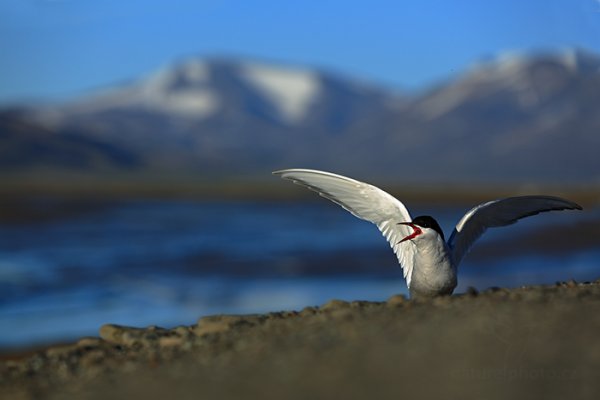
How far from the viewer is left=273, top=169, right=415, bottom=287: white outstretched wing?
10.1 m

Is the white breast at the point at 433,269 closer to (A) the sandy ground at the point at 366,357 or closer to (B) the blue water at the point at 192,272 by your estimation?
(A) the sandy ground at the point at 366,357

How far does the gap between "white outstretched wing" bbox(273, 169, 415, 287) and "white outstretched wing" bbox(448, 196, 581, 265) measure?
1.49 ft

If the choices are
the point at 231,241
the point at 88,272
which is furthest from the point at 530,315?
the point at 231,241

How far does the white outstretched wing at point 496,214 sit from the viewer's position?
10062mm

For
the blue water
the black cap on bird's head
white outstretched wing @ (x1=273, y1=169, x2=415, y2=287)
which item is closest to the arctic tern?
white outstretched wing @ (x1=273, y1=169, x2=415, y2=287)

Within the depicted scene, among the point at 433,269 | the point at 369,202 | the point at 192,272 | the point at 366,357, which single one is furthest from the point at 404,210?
the point at 192,272

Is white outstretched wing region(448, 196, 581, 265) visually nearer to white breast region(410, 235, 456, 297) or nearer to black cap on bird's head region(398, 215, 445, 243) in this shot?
white breast region(410, 235, 456, 297)

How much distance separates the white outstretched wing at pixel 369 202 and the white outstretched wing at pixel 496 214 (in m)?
0.46

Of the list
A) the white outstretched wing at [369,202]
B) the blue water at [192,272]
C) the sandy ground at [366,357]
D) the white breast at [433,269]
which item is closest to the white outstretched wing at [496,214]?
the white outstretched wing at [369,202]

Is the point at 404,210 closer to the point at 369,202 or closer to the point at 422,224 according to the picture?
the point at 369,202

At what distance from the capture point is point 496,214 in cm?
1029

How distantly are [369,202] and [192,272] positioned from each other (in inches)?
1019

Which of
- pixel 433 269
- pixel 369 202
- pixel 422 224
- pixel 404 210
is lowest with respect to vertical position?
pixel 433 269

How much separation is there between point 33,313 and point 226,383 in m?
19.4
